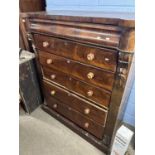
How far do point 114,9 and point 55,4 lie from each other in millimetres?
718

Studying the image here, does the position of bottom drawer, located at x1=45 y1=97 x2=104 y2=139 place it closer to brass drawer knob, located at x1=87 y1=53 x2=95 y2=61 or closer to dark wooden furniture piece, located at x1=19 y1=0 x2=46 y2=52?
brass drawer knob, located at x1=87 y1=53 x2=95 y2=61

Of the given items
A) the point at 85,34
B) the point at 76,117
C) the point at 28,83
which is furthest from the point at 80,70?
the point at 28,83

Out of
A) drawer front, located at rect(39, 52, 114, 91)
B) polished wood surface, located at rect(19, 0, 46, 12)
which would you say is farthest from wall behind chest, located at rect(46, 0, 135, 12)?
drawer front, located at rect(39, 52, 114, 91)

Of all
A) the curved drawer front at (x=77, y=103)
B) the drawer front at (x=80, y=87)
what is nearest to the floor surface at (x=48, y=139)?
the curved drawer front at (x=77, y=103)

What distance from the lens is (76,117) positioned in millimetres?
1462

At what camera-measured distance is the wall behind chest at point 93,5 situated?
1.23 m

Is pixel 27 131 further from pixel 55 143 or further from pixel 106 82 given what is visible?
pixel 106 82

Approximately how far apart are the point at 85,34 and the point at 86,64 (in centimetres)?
22

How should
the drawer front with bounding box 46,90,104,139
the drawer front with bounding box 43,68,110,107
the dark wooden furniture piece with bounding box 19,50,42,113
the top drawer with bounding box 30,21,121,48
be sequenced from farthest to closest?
the dark wooden furniture piece with bounding box 19,50,42,113, the drawer front with bounding box 46,90,104,139, the drawer front with bounding box 43,68,110,107, the top drawer with bounding box 30,21,121,48

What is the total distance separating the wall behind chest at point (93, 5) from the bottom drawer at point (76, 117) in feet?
3.26

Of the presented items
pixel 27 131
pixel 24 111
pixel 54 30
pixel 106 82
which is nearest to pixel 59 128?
pixel 27 131

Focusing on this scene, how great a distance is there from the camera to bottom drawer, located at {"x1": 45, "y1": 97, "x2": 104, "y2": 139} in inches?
52.2

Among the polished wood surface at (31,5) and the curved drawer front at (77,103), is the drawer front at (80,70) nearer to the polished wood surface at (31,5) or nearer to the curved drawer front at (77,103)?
the curved drawer front at (77,103)
